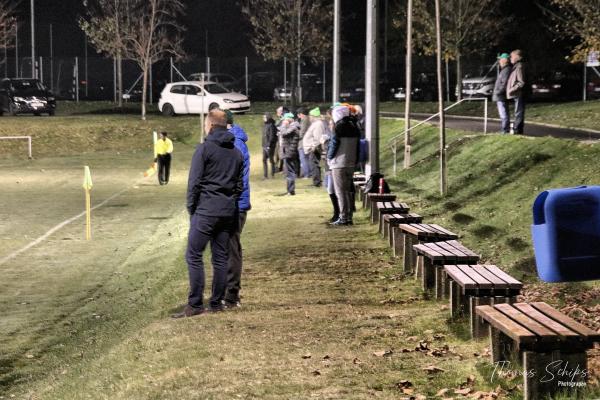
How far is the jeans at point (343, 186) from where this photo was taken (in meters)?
18.4

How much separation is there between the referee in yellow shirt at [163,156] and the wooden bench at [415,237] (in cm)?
1667

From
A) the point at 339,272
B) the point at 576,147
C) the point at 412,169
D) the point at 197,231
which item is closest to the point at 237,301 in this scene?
the point at 197,231

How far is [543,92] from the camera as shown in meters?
47.0

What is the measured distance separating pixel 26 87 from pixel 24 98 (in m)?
0.74

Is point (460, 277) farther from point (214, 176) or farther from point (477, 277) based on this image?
point (214, 176)

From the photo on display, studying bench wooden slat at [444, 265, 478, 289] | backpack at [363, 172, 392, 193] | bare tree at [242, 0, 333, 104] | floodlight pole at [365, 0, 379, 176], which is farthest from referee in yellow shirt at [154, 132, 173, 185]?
bare tree at [242, 0, 333, 104]

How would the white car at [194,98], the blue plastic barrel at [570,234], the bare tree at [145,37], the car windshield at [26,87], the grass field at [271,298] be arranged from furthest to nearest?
1. the bare tree at [145,37]
2. the car windshield at [26,87]
3. the white car at [194,98]
4. the grass field at [271,298]
5. the blue plastic barrel at [570,234]

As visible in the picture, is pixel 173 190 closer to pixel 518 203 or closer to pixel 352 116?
pixel 352 116

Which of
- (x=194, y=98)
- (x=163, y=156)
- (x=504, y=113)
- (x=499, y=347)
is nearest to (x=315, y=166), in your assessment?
(x=163, y=156)

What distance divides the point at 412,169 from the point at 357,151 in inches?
328

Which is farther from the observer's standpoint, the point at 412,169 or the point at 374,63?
the point at 412,169

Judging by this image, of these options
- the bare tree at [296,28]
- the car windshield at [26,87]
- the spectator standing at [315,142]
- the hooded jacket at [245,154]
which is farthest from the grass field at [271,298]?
the bare tree at [296,28]

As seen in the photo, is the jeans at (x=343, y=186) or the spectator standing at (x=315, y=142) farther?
the spectator standing at (x=315, y=142)

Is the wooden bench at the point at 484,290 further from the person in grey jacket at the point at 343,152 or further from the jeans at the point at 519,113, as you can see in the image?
the jeans at the point at 519,113
